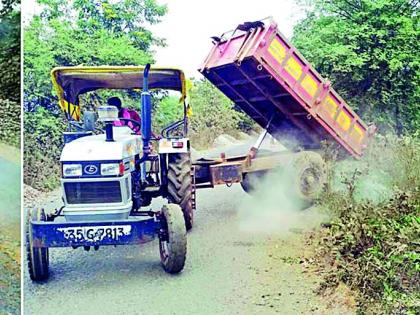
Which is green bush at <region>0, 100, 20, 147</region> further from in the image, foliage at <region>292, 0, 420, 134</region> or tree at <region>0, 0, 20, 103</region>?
foliage at <region>292, 0, 420, 134</region>

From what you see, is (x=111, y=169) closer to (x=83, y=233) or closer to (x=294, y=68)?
(x=83, y=233)

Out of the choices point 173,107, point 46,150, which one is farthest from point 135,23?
point 46,150

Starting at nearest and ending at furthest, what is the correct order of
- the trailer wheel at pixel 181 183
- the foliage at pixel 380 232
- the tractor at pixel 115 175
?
the foliage at pixel 380 232
the tractor at pixel 115 175
the trailer wheel at pixel 181 183

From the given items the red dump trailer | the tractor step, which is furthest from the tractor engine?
the red dump trailer

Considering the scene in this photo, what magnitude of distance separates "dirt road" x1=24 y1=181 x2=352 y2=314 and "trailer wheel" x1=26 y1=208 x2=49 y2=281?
41 mm

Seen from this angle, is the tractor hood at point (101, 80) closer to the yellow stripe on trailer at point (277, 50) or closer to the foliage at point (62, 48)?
the foliage at point (62, 48)

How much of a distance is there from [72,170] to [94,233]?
1.01 feet

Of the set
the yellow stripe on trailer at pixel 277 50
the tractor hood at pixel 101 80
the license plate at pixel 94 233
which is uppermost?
the yellow stripe on trailer at pixel 277 50

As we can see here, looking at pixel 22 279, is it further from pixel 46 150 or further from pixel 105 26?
pixel 105 26

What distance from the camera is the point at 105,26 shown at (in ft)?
9.52

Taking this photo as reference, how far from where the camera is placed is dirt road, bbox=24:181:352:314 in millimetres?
2572

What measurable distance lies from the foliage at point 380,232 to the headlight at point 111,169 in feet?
3.20

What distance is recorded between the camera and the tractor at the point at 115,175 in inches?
106

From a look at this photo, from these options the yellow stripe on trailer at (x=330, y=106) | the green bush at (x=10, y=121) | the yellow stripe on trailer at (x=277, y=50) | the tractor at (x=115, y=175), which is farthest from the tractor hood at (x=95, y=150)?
the yellow stripe on trailer at (x=330, y=106)
